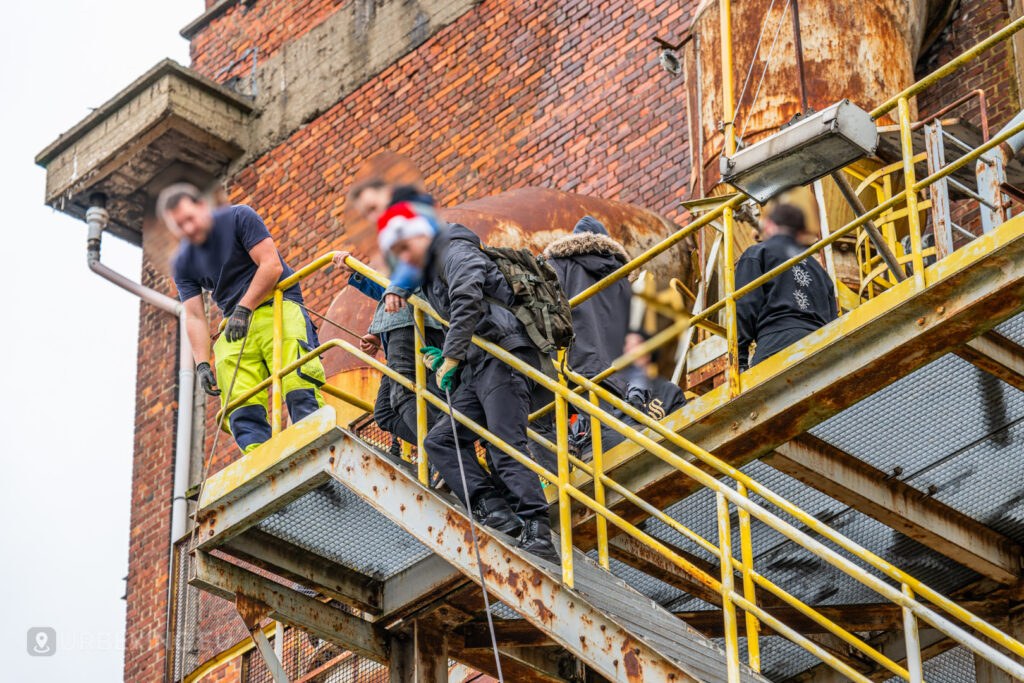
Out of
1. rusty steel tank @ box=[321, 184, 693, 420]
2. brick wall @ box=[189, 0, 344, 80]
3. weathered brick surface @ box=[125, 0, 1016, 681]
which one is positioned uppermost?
brick wall @ box=[189, 0, 344, 80]

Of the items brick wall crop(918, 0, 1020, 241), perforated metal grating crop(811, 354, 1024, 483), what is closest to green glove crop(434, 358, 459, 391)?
perforated metal grating crop(811, 354, 1024, 483)

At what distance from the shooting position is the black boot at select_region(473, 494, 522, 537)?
6.56m

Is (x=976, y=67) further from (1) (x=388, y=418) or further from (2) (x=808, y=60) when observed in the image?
(1) (x=388, y=418)

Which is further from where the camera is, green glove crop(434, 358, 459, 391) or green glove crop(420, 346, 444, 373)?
green glove crop(420, 346, 444, 373)

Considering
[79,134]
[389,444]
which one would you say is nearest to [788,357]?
[389,444]

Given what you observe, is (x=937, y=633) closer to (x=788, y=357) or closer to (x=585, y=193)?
(x=788, y=357)

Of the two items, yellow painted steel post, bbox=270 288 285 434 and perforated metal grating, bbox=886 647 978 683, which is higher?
yellow painted steel post, bbox=270 288 285 434

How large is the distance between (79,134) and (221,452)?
396 cm

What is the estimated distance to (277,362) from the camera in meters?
7.39

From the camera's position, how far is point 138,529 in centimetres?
1572

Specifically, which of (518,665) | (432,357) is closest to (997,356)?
(432,357)

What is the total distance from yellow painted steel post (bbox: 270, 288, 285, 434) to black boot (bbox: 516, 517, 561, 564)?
56.4 inches

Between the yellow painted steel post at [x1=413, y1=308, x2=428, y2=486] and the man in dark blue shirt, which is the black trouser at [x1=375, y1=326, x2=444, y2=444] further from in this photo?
the man in dark blue shirt

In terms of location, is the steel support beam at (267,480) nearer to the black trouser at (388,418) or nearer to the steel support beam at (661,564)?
the black trouser at (388,418)
